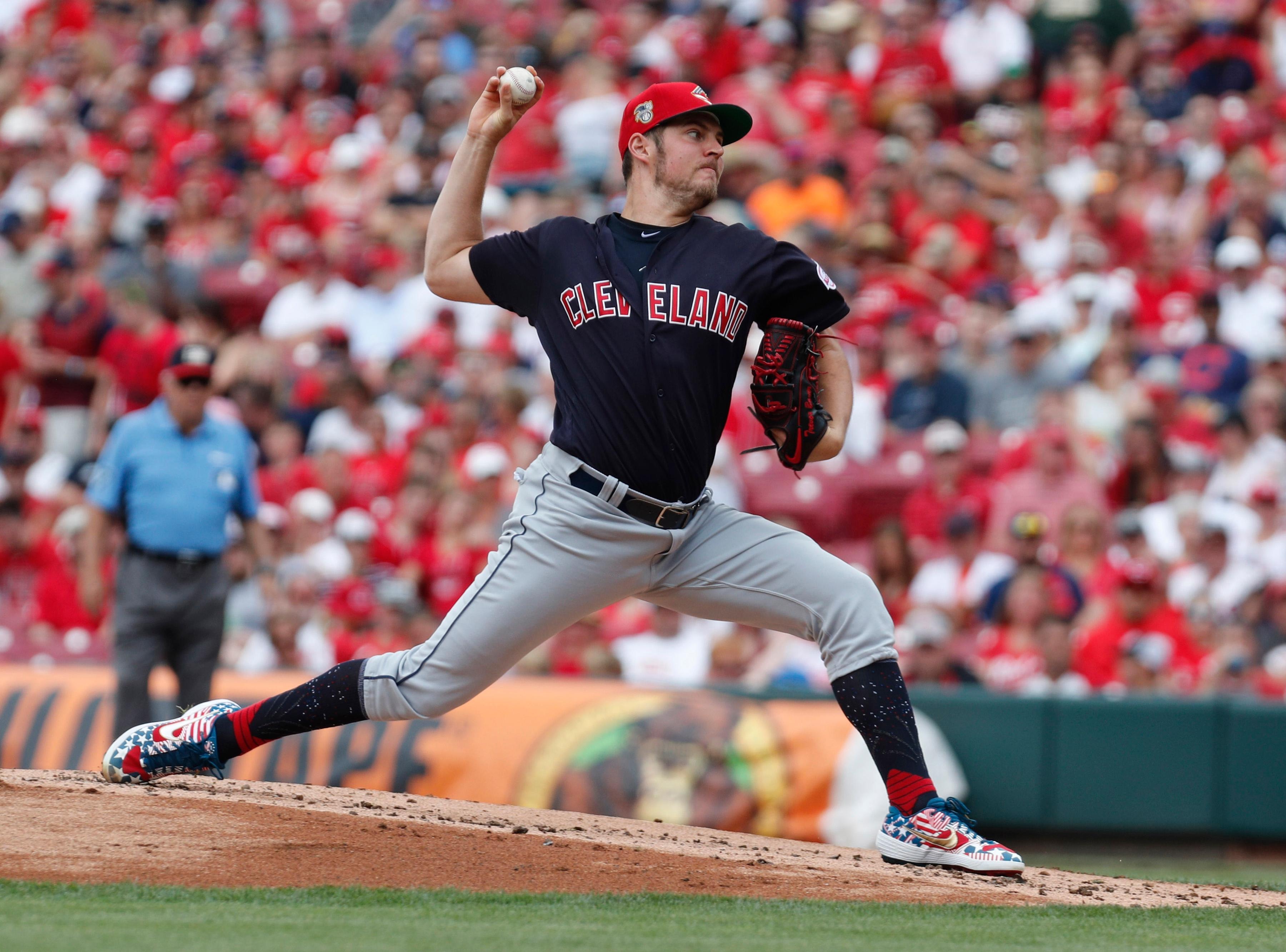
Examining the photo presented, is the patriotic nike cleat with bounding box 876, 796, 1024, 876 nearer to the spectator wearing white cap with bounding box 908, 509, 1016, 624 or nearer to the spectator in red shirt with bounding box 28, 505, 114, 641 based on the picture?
the spectator wearing white cap with bounding box 908, 509, 1016, 624

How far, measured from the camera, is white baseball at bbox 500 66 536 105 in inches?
171

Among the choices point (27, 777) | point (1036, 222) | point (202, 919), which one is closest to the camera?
point (202, 919)

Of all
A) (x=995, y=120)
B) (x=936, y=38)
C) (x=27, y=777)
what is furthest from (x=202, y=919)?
(x=936, y=38)

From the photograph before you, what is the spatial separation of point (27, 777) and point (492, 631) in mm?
1626

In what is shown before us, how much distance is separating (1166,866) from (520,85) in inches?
193

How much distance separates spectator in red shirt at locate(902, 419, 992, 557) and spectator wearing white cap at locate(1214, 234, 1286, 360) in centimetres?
203

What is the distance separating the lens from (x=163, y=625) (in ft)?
22.7

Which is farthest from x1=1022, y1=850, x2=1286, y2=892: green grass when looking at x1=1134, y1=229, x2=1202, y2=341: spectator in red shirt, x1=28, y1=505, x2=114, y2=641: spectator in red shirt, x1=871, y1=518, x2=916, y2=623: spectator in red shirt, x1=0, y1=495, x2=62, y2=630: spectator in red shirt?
x1=0, y1=495, x2=62, y2=630: spectator in red shirt

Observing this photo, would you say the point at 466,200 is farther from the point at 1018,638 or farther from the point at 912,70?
the point at 912,70

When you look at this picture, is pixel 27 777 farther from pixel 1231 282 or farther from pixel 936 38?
pixel 936 38

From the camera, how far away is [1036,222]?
11.6 metres

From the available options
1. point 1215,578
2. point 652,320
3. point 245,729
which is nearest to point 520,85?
point 652,320

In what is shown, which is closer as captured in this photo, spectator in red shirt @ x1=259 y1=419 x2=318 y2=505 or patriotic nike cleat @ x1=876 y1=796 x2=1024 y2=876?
patriotic nike cleat @ x1=876 y1=796 x2=1024 y2=876

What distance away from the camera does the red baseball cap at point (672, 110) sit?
14.1ft
